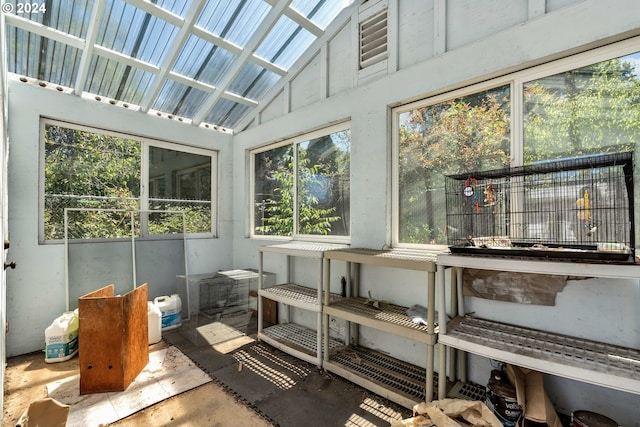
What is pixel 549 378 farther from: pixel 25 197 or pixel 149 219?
pixel 25 197

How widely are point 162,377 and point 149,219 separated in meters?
1.96

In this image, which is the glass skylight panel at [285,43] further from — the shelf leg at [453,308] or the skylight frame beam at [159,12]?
the shelf leg at [453,308]

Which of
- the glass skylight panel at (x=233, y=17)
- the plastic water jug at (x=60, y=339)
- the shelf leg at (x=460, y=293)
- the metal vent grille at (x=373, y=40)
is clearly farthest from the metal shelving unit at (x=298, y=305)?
the glass skylight panel at (x=233, y=17)

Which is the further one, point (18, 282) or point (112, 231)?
point (112, 231)

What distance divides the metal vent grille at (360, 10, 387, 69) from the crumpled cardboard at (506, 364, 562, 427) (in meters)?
2.66

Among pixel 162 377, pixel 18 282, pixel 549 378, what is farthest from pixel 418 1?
pixel 18 282

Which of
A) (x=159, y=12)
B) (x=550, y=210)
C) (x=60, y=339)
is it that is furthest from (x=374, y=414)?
(x=159, y=12)

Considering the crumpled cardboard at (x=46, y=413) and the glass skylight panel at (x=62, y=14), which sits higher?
the glass skylight panel at (x=62, y=14)

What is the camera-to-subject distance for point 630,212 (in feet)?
4.74

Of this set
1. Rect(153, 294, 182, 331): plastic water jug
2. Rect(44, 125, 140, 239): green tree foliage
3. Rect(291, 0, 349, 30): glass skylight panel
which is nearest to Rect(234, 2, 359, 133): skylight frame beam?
Rect(291, 0, 349, 30): glass skylight panel

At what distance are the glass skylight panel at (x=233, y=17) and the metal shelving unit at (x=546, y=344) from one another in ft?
8.95

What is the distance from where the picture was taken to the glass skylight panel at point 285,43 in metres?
3.00

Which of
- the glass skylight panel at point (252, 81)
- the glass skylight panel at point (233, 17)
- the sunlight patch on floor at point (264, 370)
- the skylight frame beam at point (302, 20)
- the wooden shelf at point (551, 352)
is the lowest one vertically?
the sunlight patch on floor at point (264, 370)

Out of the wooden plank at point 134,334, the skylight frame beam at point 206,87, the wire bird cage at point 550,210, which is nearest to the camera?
the wire bird cage at point 550,210
